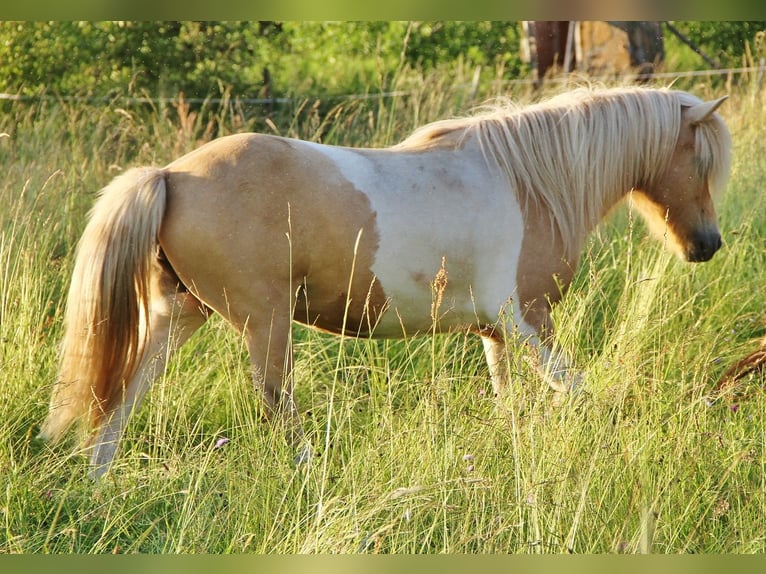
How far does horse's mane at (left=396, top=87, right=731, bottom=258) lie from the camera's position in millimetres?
3586

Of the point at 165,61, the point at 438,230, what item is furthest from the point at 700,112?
the point at 165,61

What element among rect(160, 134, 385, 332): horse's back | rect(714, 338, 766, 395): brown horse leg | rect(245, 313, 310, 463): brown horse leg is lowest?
rect(714, 338, 766, 395): brown horse leg

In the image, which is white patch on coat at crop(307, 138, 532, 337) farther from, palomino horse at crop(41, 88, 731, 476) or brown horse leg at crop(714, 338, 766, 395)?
brown horse leg at crop(714, 338, 766, 395)

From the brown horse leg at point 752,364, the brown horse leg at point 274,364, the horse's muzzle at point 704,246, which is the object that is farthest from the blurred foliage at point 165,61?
the brown horse leg at point 274,364

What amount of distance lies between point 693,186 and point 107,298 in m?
A: 2.45

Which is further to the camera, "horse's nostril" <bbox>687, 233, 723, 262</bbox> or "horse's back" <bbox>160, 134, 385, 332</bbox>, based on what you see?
"horse's nostril" <bbox>687, 233, 723, 262</bbox>

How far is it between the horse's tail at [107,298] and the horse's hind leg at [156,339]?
0.26 feet

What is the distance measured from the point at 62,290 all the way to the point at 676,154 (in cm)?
292

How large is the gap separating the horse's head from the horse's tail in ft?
6.93

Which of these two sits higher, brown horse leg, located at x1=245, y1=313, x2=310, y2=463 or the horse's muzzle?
the horse's muzzle

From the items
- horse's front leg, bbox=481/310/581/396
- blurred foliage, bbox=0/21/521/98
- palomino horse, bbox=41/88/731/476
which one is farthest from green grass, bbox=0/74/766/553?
blurred foliage, bbox=0/21/521/98

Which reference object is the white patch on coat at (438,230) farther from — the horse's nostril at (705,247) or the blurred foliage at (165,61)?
the blurred foliage at (165,61)

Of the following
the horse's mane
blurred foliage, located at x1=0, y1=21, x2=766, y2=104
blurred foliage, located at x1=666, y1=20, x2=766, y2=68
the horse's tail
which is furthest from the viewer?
blurred foliage, located at x1=666, y1=20, x2=766, y2=68

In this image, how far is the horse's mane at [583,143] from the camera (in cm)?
359
